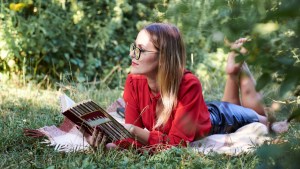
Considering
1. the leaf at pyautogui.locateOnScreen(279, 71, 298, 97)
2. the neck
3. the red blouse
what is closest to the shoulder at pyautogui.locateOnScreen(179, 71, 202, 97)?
the red blouse

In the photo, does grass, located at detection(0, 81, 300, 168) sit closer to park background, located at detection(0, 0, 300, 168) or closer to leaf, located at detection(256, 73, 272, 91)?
park background, located at detection(0, 0, 300, 168)

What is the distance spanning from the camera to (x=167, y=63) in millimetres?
3373

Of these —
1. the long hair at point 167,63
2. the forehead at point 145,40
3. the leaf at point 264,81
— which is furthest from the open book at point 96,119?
the leaf at point 264,81

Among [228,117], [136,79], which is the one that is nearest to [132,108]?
[136,79]

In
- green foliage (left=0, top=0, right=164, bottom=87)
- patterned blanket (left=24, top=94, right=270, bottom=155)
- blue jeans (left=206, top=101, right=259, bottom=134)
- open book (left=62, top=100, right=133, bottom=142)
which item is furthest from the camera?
green foliage (left=0, top=0, right=164, bottom=87)

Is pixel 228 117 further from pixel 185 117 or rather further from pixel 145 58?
pixel 145 58

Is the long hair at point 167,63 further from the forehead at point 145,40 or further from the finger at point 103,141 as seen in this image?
the finger at point 103,141

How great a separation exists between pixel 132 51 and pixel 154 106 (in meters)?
0.39

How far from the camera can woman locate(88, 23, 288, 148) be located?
3.31 meters

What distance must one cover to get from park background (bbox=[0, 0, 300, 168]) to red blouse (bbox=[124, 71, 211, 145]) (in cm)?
25

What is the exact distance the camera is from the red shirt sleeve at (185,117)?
3.29 m

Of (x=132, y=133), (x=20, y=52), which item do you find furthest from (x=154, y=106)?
(x=20, y=52)

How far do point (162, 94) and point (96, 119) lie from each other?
0.55 metres

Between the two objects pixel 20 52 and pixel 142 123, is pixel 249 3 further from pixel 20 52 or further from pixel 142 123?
pixel 20 52
